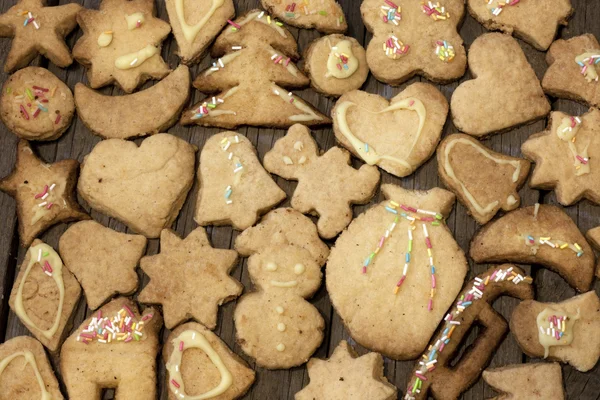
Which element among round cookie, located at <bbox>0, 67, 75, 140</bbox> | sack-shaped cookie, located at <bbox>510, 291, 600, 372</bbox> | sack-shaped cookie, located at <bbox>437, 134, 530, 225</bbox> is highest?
sack-shaped cookie, located at <bbox>437, 134, 530, 225</bbox>

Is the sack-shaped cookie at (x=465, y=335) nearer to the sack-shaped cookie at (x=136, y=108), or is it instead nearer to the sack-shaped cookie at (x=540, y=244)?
the sack-shaped cookie at (x=540, y=244)

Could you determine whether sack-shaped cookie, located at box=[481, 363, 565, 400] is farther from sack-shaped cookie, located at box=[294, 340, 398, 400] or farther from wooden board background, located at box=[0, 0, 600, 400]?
sack-shaped cookie, located at box=[294, 340, 398, 400]

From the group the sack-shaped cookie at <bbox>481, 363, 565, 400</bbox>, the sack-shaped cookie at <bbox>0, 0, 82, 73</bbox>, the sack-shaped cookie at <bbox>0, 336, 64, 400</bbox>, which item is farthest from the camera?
the sack-shaped cookie at <bbox>0, 0, 82, 73</bbox>

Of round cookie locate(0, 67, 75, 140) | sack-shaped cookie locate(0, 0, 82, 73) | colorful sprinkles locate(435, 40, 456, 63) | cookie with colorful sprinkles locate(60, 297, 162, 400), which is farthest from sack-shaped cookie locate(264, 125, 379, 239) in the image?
sack-shaped cookie locate(0, 0, 82, 73)

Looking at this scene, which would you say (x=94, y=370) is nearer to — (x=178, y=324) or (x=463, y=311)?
(x=178, y=324)

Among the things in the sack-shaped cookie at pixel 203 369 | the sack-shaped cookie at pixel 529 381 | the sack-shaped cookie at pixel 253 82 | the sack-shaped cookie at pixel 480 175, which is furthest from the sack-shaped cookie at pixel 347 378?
the sack-shaped cookie at pixel 253 82

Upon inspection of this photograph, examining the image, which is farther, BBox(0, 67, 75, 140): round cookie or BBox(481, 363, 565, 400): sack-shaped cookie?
BBox(0, 67, 75, 140): round cookie

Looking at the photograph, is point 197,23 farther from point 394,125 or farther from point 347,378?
point 347,378

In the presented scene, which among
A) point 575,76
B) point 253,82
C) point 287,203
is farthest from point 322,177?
point 575,76

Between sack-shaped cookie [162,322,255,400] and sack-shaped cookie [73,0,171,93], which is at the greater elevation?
sack-shaped cookie [73,0,171,93]
